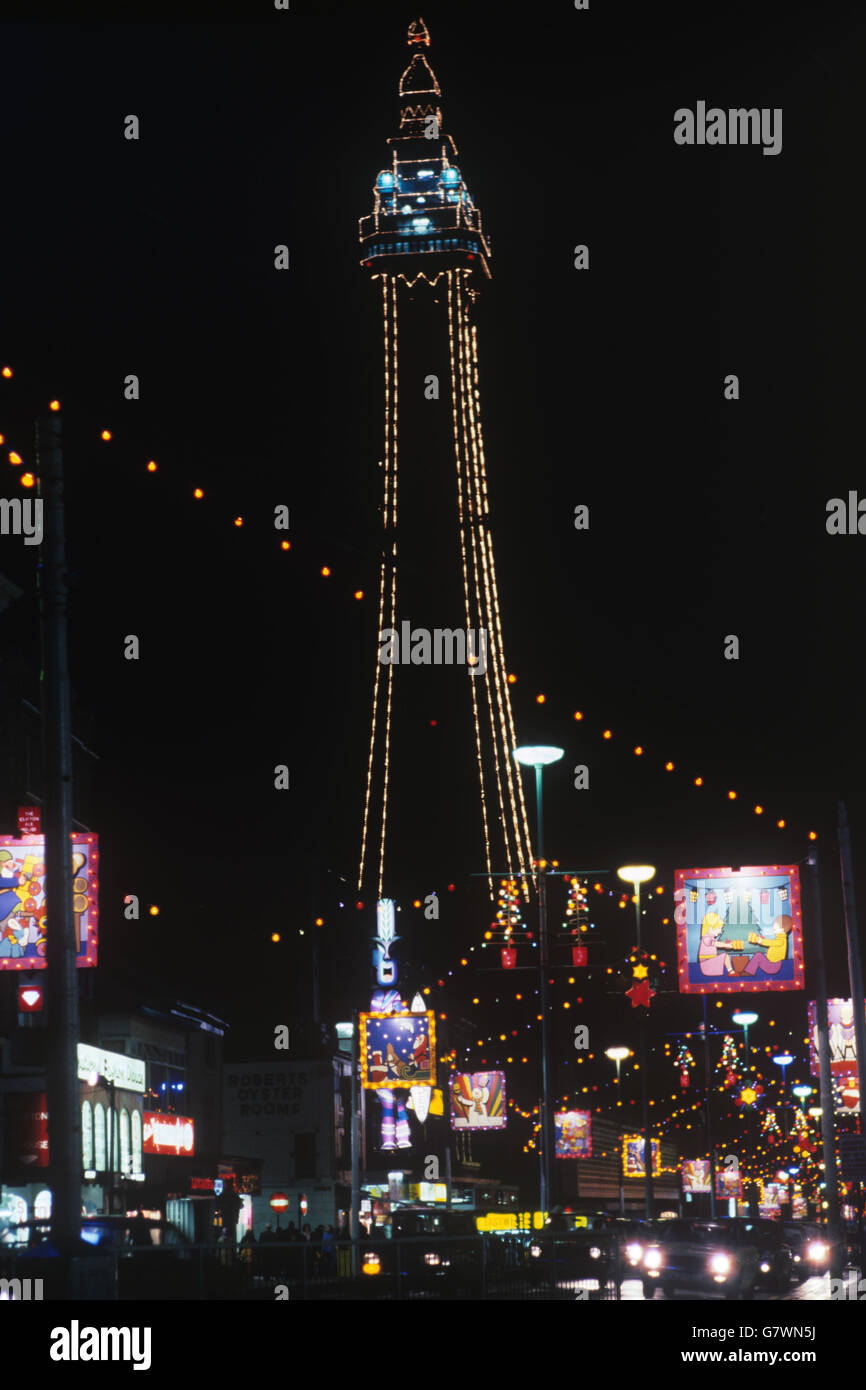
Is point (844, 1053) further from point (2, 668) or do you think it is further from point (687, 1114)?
point (687, 1114)

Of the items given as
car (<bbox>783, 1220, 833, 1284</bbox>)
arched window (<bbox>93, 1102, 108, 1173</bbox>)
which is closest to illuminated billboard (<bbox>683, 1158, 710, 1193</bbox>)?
car (<bbox>783, 1220, 833, 1284</bbox>)

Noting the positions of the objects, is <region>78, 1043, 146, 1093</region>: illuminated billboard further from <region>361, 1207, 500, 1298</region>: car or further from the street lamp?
the street lamp

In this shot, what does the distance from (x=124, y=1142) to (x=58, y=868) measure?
3076 centimetres

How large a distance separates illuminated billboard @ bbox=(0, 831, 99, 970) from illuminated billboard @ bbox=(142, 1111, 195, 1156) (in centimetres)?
2026

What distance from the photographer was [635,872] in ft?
111

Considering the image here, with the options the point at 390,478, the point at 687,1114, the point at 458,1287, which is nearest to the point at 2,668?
the point at 458,1287

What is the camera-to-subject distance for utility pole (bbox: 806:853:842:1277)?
111ft

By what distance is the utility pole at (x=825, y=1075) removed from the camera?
3388 centimetres

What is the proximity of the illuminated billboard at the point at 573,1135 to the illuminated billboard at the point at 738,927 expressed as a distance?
37.9m

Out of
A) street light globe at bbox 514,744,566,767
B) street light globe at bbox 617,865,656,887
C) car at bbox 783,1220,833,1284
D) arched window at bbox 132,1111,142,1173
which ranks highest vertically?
street light globe at bbox 514,744,566,767

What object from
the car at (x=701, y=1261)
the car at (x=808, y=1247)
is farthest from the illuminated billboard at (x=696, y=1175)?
the car at (x=701, y=1261)

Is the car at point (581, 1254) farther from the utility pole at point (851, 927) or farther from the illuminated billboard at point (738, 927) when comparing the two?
the utility pole at point (851, 927)
